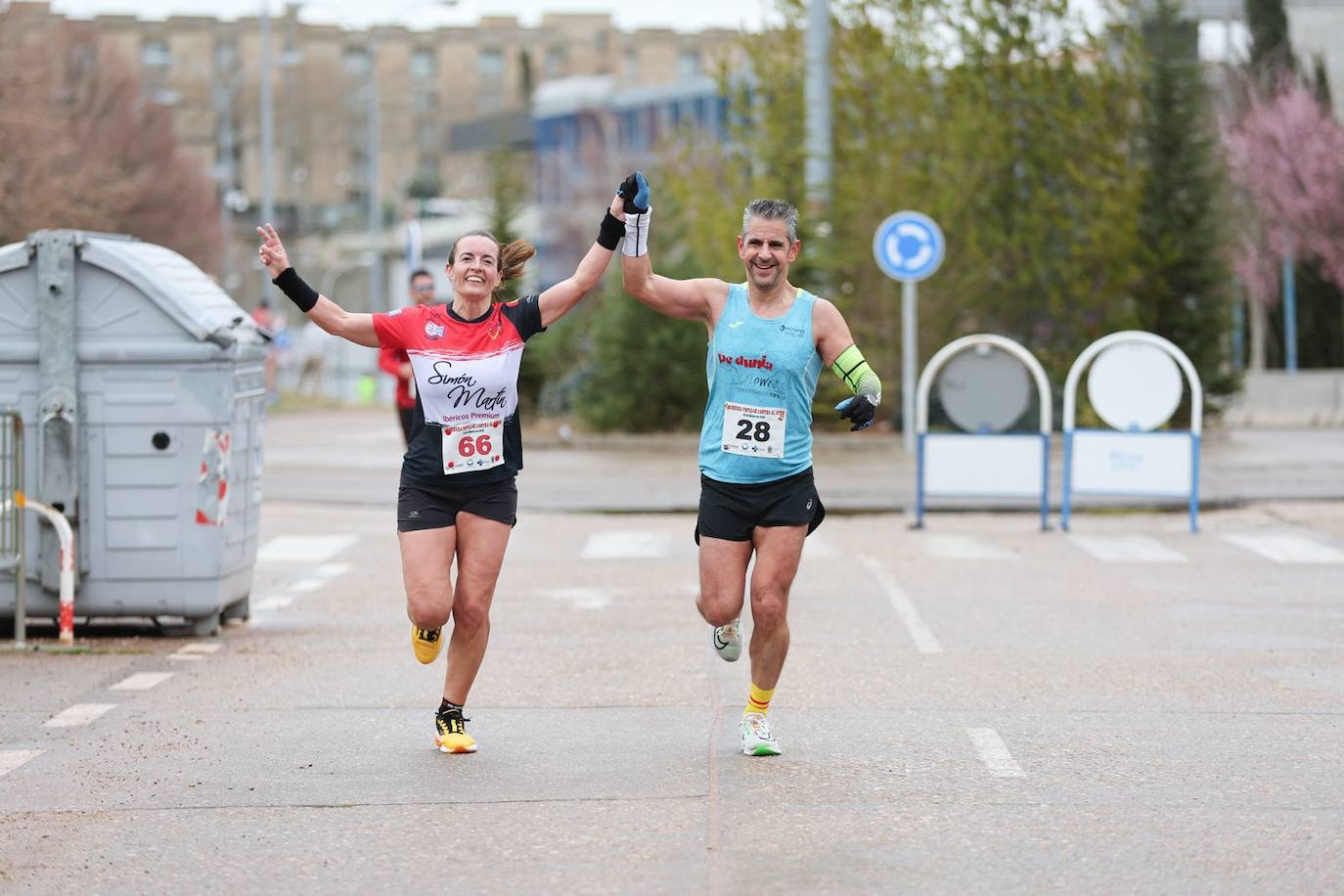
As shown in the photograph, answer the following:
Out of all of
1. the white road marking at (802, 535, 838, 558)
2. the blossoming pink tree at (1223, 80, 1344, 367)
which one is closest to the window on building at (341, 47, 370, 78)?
the blossoming pink tree at (1223, 80, 1344, 367)

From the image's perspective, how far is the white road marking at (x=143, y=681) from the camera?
31.8ft

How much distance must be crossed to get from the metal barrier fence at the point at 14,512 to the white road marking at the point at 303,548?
4.46 meters

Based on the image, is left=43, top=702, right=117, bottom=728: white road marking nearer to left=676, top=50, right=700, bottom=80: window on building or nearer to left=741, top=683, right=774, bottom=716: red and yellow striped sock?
left=741, top=683, right=774, bottom=716: red and yellow striped sock

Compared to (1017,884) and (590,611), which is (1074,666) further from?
(1017,884)

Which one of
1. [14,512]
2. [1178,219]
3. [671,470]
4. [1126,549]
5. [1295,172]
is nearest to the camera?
[14,512]

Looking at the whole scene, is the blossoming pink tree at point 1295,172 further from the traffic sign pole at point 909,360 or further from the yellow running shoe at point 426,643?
the yellow running shoe at point 426,643

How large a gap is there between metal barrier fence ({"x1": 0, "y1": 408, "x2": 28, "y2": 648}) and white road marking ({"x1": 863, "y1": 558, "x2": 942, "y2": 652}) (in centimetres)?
426

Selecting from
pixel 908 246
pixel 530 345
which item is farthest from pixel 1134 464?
pixel 530 345

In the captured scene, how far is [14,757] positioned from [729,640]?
253cm

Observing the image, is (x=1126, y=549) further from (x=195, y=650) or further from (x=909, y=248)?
(x=195, y=650)

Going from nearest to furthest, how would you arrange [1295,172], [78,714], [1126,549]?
1. [78,714]
2. [1126,549]
3. [1295,172]

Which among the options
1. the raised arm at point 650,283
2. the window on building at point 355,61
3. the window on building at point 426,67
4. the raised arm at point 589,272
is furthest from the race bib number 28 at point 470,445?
the window on building at point 426,67

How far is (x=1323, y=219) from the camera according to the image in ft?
130

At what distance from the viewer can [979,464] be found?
17625 mm
